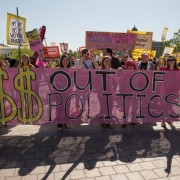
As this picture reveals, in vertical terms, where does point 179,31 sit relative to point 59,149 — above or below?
above

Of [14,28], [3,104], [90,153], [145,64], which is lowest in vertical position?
[90,153]

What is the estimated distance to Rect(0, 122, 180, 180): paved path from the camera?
3.68 m

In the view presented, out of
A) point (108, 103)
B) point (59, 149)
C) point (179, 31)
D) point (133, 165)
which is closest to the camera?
point (133, 165)

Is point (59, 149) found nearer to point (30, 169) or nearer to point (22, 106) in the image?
point (30, 169)

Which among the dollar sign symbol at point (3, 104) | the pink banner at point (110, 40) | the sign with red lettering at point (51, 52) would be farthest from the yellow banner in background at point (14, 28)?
the sign with red lettering at point (51, 52)

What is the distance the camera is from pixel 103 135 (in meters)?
5.37

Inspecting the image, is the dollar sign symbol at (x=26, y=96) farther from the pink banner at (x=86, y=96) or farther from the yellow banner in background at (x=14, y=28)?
the yellow banner in background at (x=14, y=28)

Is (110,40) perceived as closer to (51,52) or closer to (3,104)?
(3,104)

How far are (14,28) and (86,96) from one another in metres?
4.17

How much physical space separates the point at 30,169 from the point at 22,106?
168 cm

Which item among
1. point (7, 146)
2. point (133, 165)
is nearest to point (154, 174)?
Result: point (133, 165)

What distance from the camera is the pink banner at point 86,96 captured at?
200 inches

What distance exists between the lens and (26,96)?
5.10 meters

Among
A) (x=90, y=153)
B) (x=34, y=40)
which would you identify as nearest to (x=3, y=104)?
(x=34, y=40)
